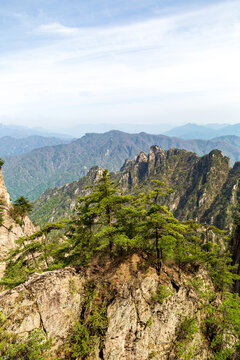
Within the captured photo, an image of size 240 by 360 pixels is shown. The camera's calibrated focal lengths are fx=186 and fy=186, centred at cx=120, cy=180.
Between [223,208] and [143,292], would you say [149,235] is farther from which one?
[223,208]

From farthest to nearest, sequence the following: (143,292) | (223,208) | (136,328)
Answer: (223,208), (143,292), (136,328)

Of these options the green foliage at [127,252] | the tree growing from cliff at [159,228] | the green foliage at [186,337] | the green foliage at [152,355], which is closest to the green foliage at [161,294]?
the green foliage at [127,252]

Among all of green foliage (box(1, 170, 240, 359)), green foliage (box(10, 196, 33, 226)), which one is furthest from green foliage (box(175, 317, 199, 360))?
green foliage (box(10, 196, 33, 226))

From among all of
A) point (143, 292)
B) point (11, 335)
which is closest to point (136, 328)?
point (143, 292)

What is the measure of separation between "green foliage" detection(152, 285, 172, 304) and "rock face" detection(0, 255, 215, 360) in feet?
0.83

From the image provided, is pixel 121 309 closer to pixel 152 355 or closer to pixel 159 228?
pixel 152 355

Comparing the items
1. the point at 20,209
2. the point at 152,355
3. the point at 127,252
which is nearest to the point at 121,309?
the point at 152,355

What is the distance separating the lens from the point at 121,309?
20.5m

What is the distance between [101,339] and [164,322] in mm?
7388

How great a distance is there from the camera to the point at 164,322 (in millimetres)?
21234

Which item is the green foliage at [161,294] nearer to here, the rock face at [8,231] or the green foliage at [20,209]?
the rock face at [8,231]

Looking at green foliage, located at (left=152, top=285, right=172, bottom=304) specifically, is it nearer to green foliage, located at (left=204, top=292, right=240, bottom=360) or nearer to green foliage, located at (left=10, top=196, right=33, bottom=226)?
green foliage, located at (left=204, top=292, right=240, bottom=360)

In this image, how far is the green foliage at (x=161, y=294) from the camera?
71.3 feet

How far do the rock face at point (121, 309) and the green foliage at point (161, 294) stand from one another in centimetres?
25
